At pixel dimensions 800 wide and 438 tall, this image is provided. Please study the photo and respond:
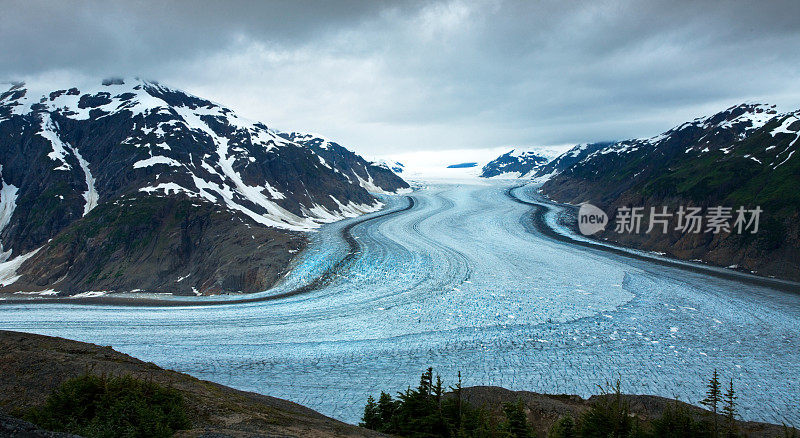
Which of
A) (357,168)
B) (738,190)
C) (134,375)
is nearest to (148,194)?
(134,375)

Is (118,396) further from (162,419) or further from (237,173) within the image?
(237,173)

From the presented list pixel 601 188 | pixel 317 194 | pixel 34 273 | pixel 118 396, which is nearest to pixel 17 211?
pixel 34 273

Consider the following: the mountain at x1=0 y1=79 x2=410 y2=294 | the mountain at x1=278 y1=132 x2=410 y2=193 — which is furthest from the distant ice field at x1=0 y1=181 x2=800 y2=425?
the mountain at x1=278 y1=132 x2=410 y2=193

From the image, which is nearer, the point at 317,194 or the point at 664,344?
the point at 664,344

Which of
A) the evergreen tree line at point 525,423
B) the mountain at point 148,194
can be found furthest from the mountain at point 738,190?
the mountain at point 148,194

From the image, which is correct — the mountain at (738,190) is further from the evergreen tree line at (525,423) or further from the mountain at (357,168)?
the mountain at (357,168)

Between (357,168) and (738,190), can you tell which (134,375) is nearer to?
(738,190)
